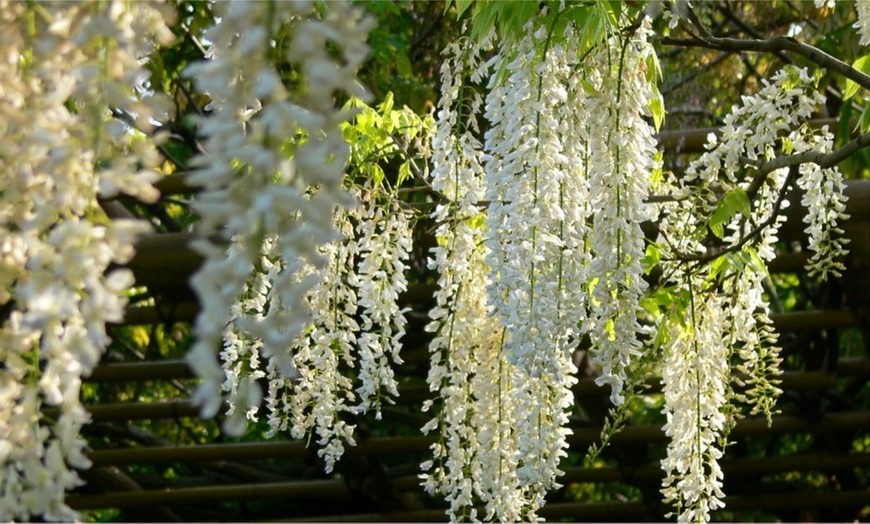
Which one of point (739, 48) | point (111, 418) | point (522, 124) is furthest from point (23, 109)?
point (111, 418)

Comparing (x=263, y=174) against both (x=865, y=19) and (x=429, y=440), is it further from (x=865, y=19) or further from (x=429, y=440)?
(x=429, y=440)

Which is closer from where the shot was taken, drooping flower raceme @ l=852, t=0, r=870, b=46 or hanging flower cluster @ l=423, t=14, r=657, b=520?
hanging flower cluster @ l=423, t=14, r=657, b=520

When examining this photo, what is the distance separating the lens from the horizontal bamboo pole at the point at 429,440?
5266 mm

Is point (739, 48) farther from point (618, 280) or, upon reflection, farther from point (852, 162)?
point (852, 162)

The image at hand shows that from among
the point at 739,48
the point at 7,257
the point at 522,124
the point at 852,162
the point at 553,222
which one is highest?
the point at 852,162

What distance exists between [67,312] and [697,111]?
3874 millimetres

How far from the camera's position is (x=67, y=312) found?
4.17 feet

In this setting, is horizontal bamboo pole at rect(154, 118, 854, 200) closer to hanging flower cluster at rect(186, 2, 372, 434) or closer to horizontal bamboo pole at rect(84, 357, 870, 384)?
horizontal bamboo pole at rect(84, 357, 870, 384)

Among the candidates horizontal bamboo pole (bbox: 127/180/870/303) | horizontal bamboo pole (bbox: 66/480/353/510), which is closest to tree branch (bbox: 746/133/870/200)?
horizontal bamboo pole (bbox: 127/180/870/303)

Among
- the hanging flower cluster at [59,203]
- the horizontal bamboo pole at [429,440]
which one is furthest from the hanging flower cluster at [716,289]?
the hanging flower cluster at [59,203]

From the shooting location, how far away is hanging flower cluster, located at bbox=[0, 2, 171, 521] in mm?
1310

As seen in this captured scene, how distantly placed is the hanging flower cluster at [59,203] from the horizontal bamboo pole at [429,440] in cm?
388

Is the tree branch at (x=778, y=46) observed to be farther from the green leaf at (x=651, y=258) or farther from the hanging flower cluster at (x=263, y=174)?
the hanging flower cluster at (x=263, y=174)

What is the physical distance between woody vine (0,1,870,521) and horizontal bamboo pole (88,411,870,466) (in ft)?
4.82
